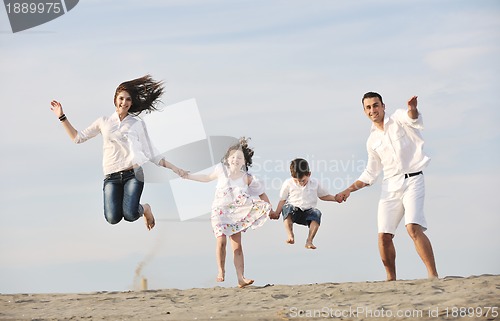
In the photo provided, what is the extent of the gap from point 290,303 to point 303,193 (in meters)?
2.56

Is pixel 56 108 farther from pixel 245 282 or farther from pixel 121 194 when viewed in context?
pixel 245 282

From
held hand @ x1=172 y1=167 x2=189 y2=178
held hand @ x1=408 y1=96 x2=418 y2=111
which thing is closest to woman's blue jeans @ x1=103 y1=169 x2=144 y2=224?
held hand @ x1=172 y1=167 x2=189 y2=178

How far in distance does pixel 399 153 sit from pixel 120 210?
11.5 feet

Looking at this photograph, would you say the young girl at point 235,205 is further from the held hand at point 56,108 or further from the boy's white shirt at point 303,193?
the held hand at point 56,108

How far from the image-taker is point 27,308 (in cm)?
1048

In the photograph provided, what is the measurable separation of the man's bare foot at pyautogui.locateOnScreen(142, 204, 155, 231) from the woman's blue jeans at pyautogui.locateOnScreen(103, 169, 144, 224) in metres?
0.32

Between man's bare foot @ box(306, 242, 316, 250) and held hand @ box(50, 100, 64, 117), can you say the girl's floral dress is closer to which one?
man's bare foot @ box(306, 242, 316, 250)

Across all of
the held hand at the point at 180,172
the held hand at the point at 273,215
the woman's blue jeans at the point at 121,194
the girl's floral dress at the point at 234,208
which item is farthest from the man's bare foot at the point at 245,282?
the woman's blue jeans at the point at 121,194

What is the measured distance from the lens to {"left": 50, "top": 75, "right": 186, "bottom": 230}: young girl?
35.2 feet

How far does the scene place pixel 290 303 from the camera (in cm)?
956

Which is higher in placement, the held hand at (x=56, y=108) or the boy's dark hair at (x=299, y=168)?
the held hand at (x=56, y=108)

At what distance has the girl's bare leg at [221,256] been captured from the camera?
10.4 metres

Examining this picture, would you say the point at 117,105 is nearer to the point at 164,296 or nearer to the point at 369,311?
the point at 164,296

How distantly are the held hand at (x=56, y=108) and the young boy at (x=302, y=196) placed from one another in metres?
3.15
